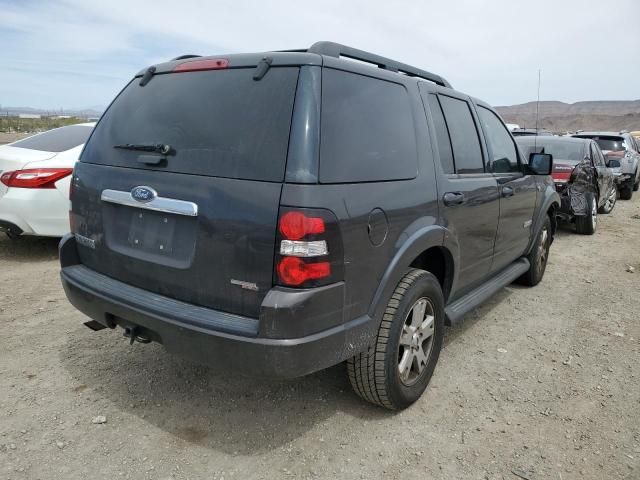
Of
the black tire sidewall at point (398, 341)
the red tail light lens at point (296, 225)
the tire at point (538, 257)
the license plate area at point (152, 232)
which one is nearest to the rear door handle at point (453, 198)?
the black tire sidewall at point (398, 341)

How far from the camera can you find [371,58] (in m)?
2.88

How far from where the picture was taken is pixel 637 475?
96.8 inches

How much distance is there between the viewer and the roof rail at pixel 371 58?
2.51 m

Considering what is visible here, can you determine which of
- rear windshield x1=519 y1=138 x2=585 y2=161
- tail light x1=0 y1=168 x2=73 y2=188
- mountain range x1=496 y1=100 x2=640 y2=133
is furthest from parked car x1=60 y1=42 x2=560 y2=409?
mountain range x1=496 y1=100 x2=640 y2=133

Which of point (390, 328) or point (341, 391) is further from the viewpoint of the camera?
point (341, 391)

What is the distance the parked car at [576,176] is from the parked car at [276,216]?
5.61 m

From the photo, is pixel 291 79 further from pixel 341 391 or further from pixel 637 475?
pixel 637 475

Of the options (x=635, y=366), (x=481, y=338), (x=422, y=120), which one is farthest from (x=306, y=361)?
(x=635, y=366)

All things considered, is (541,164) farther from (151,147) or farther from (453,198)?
(151,147)

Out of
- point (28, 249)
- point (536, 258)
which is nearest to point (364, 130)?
point (536, 258)

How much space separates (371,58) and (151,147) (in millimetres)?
1353

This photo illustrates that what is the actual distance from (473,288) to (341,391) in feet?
4.63

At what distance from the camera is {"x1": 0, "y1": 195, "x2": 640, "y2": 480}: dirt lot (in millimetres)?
2467

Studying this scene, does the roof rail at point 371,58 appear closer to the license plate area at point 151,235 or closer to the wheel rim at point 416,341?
the license plate area at point 151,235
